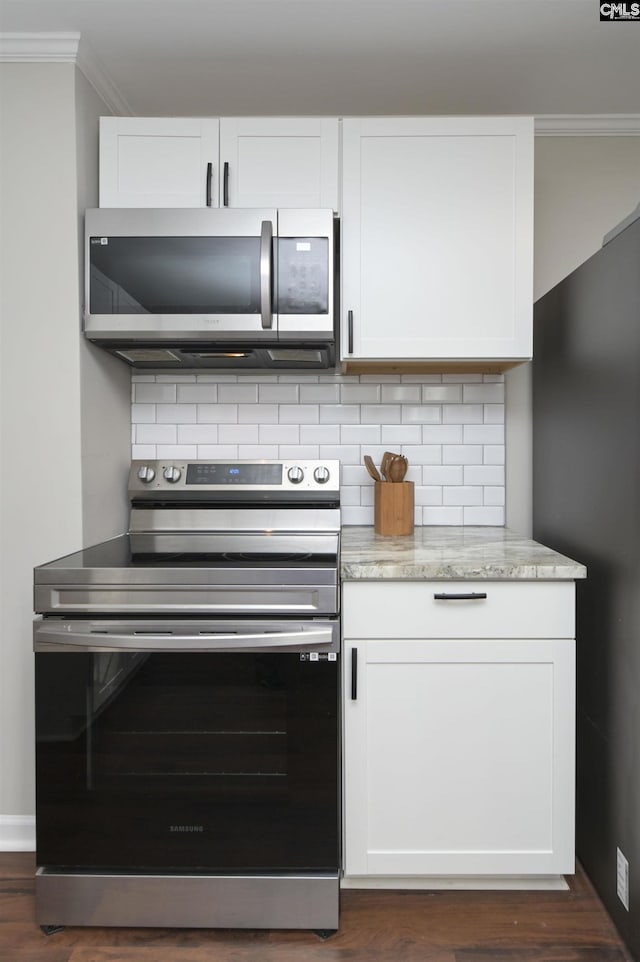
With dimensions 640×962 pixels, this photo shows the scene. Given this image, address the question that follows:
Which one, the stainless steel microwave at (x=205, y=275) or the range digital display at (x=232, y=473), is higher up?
the stainless steel microwave at (x=205, y=275)

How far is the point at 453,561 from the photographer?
5.42 feet

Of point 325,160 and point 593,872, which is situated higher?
point 325,160

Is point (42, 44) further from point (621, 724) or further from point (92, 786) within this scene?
point (621, 724)

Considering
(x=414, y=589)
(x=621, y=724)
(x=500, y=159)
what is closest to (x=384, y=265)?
(x=500, y=159)

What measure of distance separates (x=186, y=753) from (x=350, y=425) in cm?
126

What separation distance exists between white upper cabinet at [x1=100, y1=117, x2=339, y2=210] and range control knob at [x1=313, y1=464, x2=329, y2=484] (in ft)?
2.80

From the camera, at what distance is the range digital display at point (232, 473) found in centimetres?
217

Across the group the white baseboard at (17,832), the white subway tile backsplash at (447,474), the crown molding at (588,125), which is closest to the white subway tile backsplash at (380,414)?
the white subway tile backsplash at (447,474)

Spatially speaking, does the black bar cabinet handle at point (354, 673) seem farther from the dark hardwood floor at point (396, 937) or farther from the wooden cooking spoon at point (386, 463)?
the wooden cooking spoon at point (386, 463)

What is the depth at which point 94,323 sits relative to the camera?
184 centimetres

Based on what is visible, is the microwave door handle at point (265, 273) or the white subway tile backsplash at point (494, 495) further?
the white subway tile backsplash at point (494, 495)

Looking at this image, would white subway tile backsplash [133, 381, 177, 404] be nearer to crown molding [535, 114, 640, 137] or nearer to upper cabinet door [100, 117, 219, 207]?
upper cabinet door [100, 117, 219, 207]

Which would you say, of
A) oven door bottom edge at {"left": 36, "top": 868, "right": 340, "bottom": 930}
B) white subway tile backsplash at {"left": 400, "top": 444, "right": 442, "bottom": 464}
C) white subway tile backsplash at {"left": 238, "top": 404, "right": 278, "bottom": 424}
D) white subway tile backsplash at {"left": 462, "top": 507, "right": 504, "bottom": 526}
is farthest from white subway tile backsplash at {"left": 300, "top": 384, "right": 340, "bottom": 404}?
oven door bottom edge at {"left": 36, "top": 868, "right": 340, "bottom": 930}

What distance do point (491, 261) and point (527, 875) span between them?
1.78 meters
